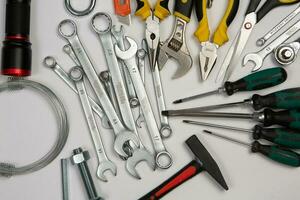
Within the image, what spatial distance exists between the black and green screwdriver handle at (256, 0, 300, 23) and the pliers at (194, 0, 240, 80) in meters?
0.08

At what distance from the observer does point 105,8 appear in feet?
4.52

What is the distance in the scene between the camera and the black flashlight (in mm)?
1287

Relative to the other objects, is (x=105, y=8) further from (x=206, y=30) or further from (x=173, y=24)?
(x=206, y=30)

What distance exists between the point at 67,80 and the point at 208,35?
1.55 ft

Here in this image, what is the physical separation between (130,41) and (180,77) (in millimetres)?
196

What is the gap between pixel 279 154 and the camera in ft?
4.09

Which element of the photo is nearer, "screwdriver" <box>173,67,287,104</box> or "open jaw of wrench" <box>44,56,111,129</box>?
"screwdriver" <box>173,67,287,104</box>

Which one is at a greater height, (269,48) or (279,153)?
(269,48)

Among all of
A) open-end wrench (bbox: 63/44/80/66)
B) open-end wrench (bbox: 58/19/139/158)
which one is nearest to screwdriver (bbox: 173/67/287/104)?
open-end wrench (bbox: 58/19/139/158)

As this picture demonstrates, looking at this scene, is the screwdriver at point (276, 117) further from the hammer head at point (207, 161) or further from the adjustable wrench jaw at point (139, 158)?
the adjustable wrench jaw at point (139, 158)

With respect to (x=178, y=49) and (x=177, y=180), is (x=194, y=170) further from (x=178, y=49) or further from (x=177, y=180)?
(x=178, y=49)

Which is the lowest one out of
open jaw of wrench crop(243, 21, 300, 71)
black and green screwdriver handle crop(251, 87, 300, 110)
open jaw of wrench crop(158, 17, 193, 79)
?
black and green screwdriver handle crop(251, 87, 300, 110)

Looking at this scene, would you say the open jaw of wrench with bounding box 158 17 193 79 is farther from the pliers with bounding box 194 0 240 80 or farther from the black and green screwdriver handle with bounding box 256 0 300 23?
the black and green screwdriver handle with bounding box 256 0 300 23

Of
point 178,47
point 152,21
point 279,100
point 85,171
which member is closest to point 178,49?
point 178,47
